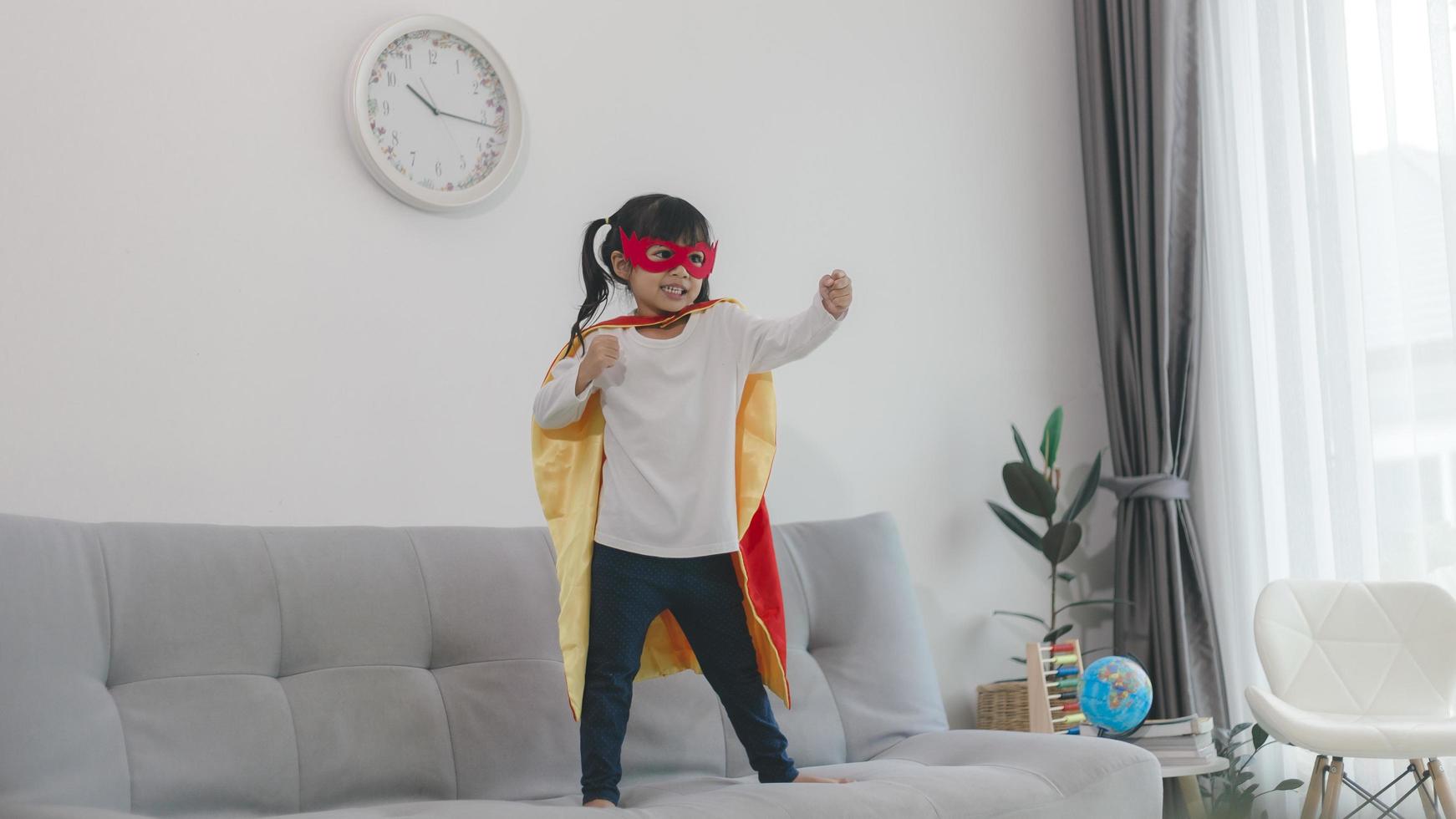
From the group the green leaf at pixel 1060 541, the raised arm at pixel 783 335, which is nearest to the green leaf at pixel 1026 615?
the green leaf at pixel 1060 541

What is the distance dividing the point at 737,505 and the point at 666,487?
135 mm

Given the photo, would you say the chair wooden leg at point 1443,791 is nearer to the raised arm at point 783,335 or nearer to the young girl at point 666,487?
the young girl at point 666,487

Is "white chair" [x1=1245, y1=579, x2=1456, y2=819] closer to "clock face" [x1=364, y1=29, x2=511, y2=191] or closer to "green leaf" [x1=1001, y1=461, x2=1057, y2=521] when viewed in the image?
"green leaf" [x1=1001, y1=461, x2=1057, y2=521]

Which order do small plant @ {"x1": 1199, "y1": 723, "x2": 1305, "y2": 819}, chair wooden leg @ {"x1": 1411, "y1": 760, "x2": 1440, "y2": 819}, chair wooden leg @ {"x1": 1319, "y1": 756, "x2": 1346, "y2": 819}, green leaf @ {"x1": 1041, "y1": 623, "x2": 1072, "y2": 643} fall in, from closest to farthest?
chair wooden leg @ {"x1": 1411, "y1": 760, "x2": 1440, "y2": 819}
chair wooden leg @ {"x1": 1319, "y1": 756, "x2": 1346, "y2": 819}
small plant @ {"x1": 1199, "y1": 723, "x2": 1305, "y2": 819}
green leaf @ {"x1": 1041, "y1": 623, "x2": 1072, "y2": 643}

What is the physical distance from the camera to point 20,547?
1566mm

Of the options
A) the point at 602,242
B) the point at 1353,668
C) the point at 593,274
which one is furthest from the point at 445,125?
the point at 1353,668

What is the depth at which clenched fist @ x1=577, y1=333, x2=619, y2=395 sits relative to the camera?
5.95 ft

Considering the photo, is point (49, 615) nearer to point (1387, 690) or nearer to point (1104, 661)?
point (1104, 661)

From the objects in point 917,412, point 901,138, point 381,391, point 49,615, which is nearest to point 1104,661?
point 917,412

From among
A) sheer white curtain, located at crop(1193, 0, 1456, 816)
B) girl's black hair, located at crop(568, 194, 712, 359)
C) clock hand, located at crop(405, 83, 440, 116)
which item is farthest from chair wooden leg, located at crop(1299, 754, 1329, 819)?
clock hand, located at crop(405, 83, 440, 116)

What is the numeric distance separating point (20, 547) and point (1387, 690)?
2.62m

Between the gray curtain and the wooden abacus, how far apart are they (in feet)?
1.23

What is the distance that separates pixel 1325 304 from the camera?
2951 millimetres

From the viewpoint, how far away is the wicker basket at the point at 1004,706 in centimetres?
290
